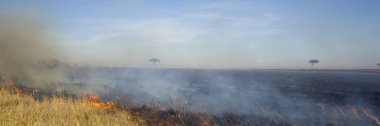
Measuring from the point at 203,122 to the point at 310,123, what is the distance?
6153 mm

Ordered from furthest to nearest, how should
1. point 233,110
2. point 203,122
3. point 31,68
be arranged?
point 31,68 < point 233,110 < point 203,122

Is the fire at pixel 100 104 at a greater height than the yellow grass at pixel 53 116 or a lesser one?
lesser

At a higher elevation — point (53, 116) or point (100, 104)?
point (53, 116)

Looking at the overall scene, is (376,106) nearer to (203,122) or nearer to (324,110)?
(324,110)

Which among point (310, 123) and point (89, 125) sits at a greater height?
point (89, 125)

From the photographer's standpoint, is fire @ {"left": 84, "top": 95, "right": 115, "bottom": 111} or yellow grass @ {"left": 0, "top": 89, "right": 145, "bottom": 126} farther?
fire @ {"left": 84, "top": 95, "right": 115, "bottom": 111}

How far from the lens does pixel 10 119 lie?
8891 mm

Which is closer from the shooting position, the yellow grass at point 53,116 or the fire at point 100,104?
the yellow grass at point 53,116

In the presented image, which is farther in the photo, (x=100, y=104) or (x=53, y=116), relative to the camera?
(x=100, y=104)

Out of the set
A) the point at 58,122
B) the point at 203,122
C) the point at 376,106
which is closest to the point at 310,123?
the point at 203,122

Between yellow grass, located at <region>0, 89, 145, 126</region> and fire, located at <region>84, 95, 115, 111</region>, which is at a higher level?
yellow grass, located at <region>0, 89, 145, 126</region>

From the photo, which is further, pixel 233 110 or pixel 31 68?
pixel 31 68

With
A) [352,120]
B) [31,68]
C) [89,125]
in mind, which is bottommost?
[352,120]

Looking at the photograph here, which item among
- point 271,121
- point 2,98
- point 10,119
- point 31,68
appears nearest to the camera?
point 10,119
